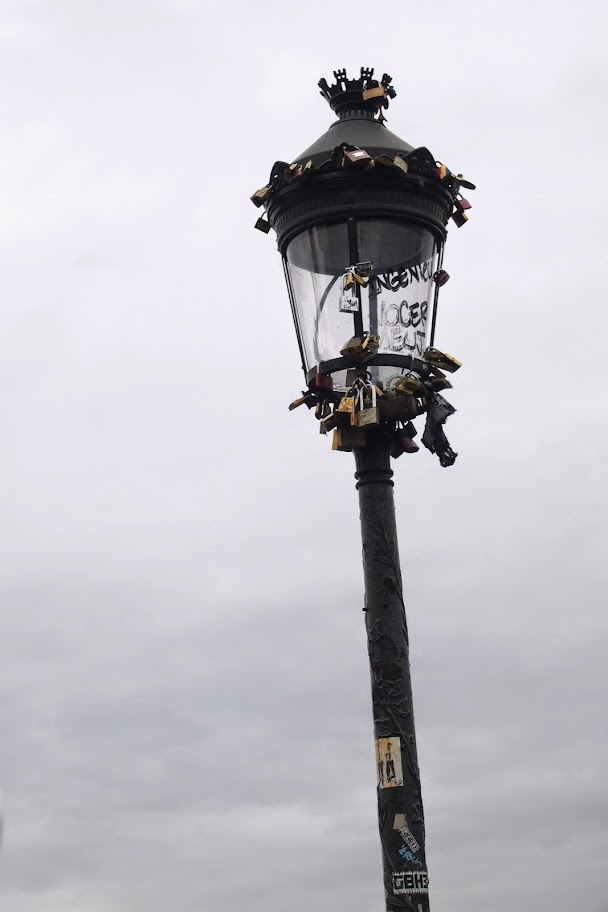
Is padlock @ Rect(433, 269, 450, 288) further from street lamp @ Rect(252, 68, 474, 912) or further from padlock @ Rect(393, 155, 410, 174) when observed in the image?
padlock @ Rect(393, 155, 410, 174)

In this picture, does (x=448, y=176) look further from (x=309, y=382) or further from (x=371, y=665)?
(x=371, y=665)

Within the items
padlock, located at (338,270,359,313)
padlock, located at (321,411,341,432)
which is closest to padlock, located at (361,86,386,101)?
padlock, located at (338,270,359,313)

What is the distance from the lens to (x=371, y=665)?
992cm

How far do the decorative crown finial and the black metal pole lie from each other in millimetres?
3269

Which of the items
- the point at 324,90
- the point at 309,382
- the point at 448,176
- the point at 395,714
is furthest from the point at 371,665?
the point at 324,90

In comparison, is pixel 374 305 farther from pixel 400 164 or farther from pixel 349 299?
pixel 400 164

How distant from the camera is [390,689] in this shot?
9734 mm

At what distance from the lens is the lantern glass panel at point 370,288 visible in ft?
35.0

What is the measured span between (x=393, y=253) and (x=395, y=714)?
391 centimetres

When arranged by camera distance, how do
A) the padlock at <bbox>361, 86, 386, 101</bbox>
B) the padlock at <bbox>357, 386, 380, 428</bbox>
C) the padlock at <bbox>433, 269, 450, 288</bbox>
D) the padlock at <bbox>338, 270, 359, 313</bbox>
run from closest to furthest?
the padlock at <bbox>357, 386, 380, 428</bbox> < the padlock at <bbox>338, 270, 359, 313</bbox> < the padlock at <bbox>433, 269, 450, 288</bbox> < the padlock at <bbox>361, 86, 386, 101</bbox>

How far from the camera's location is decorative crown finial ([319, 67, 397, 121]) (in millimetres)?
11672

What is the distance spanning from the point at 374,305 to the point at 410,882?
464 cm

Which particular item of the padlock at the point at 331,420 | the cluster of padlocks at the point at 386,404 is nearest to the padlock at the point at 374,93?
the cluster of padlocks at the point at 386,404

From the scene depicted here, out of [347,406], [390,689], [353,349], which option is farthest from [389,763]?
[353,349]
